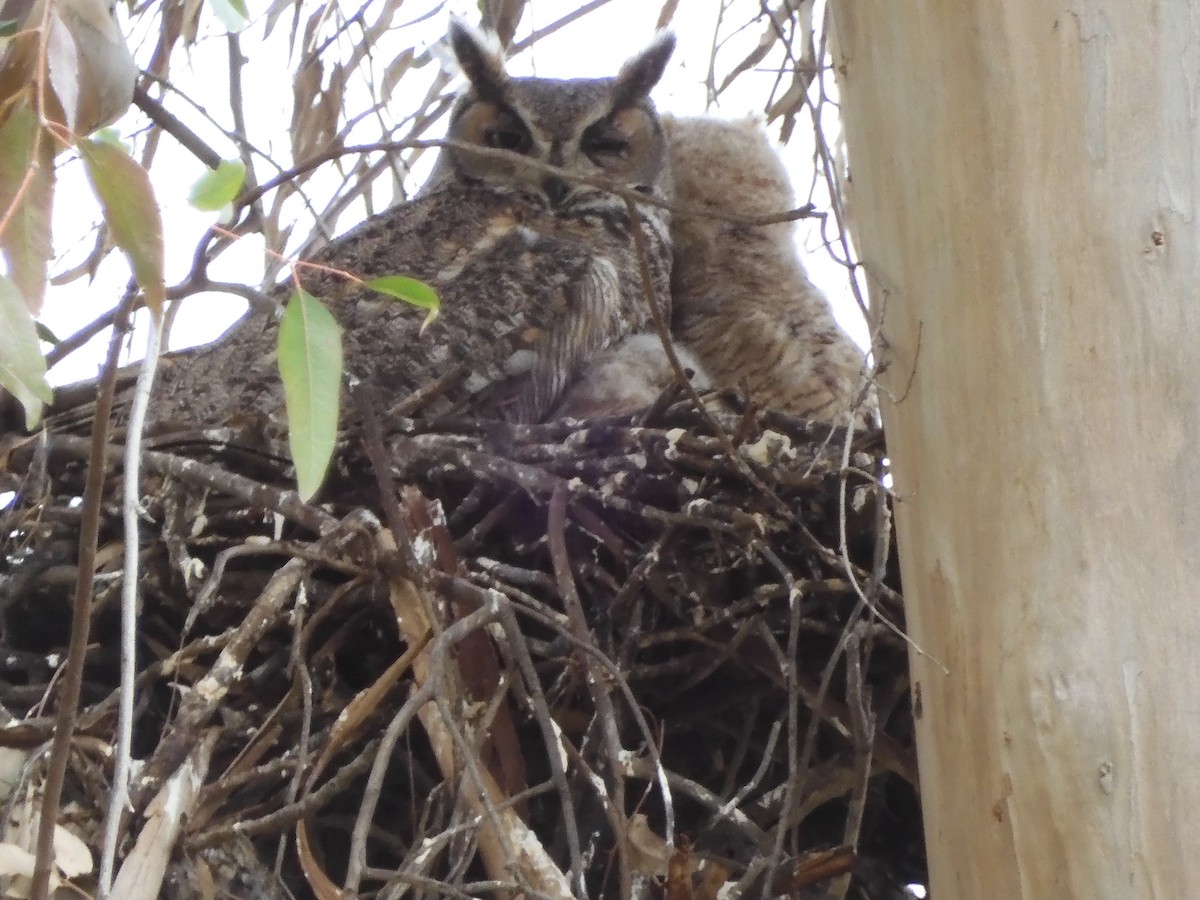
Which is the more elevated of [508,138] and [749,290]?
[508,138]

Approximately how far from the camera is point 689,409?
131 cm

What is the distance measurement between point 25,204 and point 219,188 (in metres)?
0.12

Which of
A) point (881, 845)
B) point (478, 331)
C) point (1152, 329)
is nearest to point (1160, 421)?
point (1152, 329)

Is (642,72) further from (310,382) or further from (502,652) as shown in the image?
(310,382)

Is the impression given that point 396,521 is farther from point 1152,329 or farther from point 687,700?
point 1152,329

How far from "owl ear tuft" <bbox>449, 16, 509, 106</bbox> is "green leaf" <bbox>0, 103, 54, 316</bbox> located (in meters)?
Answer: 1.47

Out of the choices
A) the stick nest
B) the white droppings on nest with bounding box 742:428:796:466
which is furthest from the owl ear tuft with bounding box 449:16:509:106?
the white droppings on nest with bounding box 742:428:796:466

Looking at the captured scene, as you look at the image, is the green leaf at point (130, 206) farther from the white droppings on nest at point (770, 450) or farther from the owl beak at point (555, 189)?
the owl beak at point (555, 189)

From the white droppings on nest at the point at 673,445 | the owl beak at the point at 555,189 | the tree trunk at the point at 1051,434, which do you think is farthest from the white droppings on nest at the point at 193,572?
the owl beak at the point at 555,189

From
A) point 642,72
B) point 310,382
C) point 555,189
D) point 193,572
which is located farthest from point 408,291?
point 642,72

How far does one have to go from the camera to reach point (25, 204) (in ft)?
2.39

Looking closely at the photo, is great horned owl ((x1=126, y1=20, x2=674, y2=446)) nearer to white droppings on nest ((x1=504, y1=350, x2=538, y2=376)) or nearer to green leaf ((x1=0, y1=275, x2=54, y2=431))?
white droppings on nest ((x1=504, y1=350, x2=538, y2=376))

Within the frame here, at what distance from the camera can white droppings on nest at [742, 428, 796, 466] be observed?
125cm

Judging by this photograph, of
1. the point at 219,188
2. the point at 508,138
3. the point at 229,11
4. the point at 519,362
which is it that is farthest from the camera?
the point at 508,138
